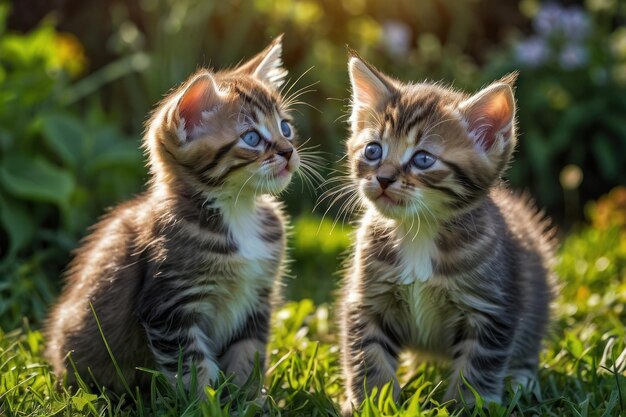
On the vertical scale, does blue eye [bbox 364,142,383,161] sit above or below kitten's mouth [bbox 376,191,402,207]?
above

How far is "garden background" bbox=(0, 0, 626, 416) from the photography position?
3.47 m

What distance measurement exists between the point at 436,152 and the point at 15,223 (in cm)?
287

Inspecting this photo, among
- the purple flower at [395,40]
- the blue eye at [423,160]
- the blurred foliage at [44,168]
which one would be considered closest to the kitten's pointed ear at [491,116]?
the blue eye at [423,160]

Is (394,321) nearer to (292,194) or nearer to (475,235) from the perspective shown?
(475,235)

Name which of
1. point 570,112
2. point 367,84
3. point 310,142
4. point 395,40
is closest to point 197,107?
point 367,84

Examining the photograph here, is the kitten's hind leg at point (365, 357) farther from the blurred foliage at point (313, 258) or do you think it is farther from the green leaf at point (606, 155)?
the green leaf at point (606, 155)

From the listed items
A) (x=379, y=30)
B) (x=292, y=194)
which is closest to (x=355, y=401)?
(x=292, y=194)

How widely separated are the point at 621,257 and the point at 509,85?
8.53 ft

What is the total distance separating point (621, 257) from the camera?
5.25 m

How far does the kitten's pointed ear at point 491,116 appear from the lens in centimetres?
307

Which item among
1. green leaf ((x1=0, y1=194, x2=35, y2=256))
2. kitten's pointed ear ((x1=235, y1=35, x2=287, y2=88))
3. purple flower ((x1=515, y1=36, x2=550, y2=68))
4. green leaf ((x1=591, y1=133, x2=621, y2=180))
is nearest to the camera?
kitten's pointed ear ((x1=235, y1=35, x2=287, y2=88))

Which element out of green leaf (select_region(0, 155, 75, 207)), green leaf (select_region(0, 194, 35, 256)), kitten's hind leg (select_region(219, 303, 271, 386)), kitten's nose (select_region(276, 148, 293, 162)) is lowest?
green leaf (select_region(0, 194, 35, 256))

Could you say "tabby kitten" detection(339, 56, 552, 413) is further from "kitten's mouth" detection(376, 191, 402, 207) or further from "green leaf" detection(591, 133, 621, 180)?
"green leaf" detection(591, 133, 621, 180)

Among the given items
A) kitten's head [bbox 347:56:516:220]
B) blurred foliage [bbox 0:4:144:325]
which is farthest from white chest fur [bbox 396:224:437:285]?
blurred foliage [bbox 0:4:144:325]
